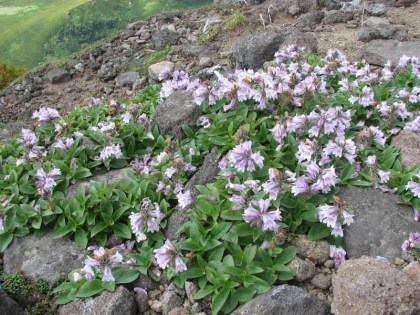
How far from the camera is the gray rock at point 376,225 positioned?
459 centimetres

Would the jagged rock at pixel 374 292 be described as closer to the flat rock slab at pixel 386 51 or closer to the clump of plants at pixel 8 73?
the flat rock slab at pixel 386 51

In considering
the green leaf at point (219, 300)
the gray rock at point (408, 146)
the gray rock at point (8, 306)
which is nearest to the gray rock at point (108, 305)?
the gray rock at point (8, 306)

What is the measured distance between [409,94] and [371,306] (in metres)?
3.44

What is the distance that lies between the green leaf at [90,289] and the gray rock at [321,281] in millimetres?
1824

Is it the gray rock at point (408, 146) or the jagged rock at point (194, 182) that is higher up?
the jagged rock at point (194, 182)

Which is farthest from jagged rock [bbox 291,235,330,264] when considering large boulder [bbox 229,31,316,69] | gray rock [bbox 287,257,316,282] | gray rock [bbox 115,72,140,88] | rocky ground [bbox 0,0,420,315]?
gray rock [bbox 115,72,140,88]

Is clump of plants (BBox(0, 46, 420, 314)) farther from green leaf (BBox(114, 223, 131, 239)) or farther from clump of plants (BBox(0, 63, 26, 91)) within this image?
clump of plants (BBox(0, 63, 26, 91))

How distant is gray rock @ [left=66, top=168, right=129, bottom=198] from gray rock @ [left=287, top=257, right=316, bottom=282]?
2345mm

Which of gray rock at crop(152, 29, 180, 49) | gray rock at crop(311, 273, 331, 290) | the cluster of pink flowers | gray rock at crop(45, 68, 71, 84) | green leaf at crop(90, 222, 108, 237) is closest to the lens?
gray rock at crop(311, 273, 331, 290)

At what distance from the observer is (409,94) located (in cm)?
634

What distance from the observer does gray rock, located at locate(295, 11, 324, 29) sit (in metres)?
10.6

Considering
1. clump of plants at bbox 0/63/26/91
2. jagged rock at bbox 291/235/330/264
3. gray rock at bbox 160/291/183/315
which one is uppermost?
gray rock at bbox 160/291/183/315

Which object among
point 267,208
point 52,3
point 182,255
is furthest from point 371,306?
point 52,3

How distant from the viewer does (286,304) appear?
384 cm
